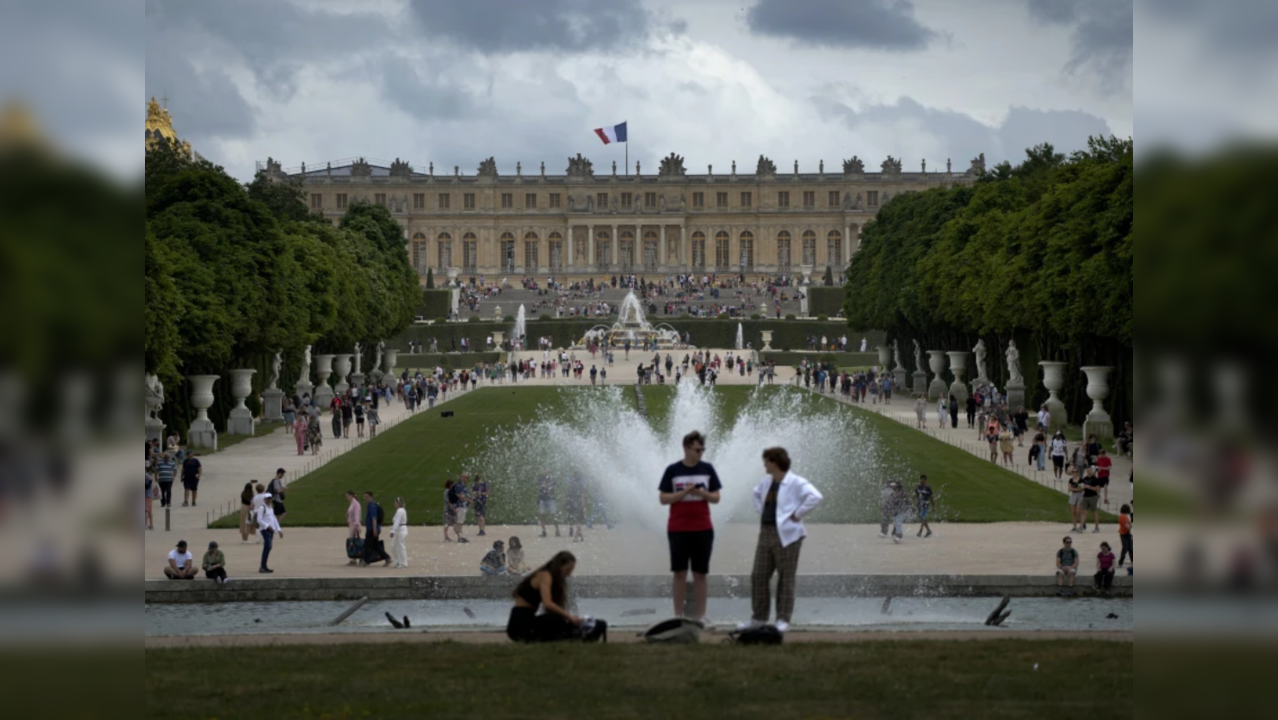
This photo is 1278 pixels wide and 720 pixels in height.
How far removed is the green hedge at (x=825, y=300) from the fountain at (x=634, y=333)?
16.2 metres

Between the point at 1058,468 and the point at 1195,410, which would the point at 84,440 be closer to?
the point at 1195,410

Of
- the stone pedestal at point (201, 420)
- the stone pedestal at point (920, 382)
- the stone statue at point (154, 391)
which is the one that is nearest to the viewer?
the stone statue at point (154, 391)

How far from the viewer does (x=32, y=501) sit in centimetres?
343

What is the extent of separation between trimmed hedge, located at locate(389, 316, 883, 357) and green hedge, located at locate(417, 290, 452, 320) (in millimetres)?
11906

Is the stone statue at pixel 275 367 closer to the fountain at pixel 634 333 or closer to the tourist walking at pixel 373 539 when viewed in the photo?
the tourist walking at pixel 373 539

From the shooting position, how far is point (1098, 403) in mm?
41750

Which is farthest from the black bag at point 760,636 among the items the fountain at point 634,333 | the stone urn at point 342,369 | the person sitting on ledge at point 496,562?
the fountain at point 634,333

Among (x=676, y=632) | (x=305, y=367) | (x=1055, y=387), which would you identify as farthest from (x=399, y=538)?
(x=305, y=367)

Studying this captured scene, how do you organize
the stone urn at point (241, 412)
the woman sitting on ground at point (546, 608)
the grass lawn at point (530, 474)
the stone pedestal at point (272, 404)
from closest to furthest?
1. the woman sitting on ground at point (546, 608)
2. the grass lawn at point (530, 474)
3. the stone urn at point (241, 412)
4. the stone pedestal at point (272, 404)

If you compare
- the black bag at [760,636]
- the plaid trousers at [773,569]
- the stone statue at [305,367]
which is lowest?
the black bag at [760,636]

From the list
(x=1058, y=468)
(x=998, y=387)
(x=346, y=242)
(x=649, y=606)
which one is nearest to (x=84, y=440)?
(x=649, y=606)

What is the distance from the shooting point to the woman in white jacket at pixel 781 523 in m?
11.4

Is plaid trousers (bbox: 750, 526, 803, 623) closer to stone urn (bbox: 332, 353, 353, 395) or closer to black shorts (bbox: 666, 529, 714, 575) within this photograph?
black shorts (bbox: 666, 529, 714, 575)

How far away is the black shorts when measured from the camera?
12133 millimetres
